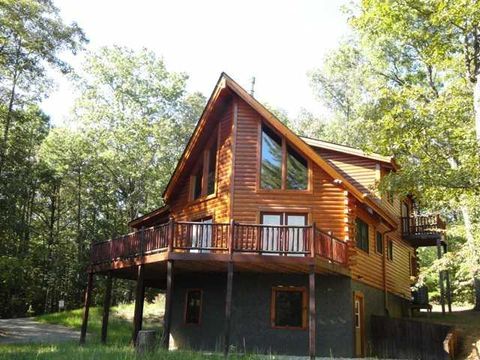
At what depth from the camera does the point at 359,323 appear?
57.4 feet

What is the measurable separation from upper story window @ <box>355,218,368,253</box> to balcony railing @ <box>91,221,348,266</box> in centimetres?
233

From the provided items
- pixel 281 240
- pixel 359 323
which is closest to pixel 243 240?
pixel 281 240

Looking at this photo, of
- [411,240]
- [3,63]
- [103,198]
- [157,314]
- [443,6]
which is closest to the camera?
[443,6]

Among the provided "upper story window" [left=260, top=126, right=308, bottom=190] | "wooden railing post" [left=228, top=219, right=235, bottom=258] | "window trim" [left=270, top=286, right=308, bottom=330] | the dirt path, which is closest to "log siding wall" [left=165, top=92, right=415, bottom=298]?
"upper story window" [left=260, top=126, right=308, bottom=190]

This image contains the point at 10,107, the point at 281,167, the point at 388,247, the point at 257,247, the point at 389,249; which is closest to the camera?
the point at 257,247

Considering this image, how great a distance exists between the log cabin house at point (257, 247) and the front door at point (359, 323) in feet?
0.12

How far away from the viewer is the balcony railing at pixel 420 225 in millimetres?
24641

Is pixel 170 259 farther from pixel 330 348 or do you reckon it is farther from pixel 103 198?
pixel 103 198

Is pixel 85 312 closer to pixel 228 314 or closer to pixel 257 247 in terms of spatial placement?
pixel 228 314

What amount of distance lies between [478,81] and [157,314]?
21945 millimetres

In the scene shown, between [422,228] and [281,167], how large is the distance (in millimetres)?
10924

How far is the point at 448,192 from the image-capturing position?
15203 millimetres

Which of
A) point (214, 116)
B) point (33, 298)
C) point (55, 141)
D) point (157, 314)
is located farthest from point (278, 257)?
point (33, 298)

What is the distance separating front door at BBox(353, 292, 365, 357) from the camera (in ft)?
55.1
